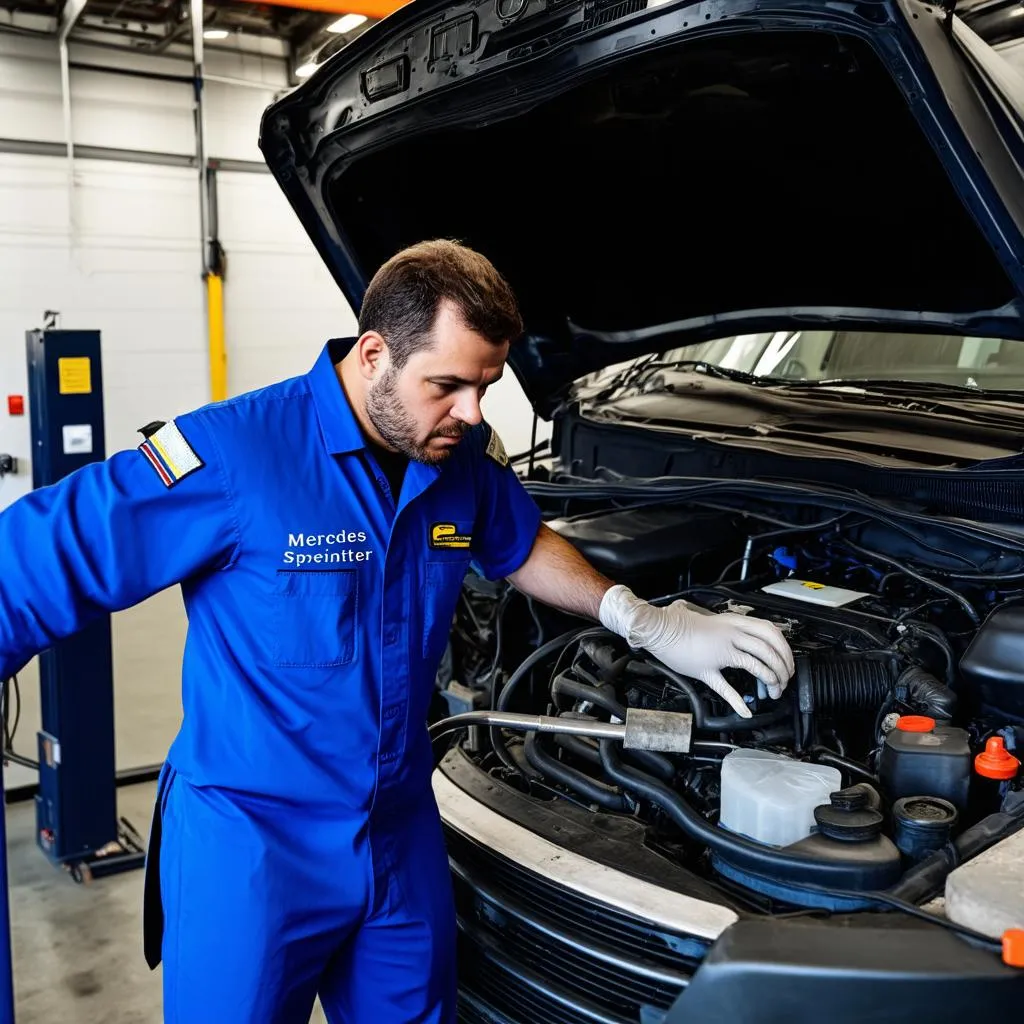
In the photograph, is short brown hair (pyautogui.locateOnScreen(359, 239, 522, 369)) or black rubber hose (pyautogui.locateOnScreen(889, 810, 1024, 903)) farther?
short brown hair (pyautogui.locateOnScreen(359, 239, 522, 369))

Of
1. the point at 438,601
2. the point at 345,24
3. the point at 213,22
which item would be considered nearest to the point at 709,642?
the point at 438,601

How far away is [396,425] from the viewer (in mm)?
1590

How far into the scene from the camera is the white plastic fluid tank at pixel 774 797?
4.97 feet

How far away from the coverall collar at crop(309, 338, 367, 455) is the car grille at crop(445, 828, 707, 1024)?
0.65 metres

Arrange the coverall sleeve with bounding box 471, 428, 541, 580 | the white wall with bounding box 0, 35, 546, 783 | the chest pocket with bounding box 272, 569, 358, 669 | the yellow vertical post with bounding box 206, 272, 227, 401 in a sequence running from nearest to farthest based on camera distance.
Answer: the chest pocket with bounding box 272, 569, 358, 669 < the coverall sleeve with bounding box 471, 428, 541, 580 < the white wall with bounding box 0, 35, 546, 783 < the yellow vertical post with bounding box 206, 272, 227, 401

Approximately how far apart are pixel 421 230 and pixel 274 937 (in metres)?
1.63

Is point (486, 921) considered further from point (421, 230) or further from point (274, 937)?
point (421, 230)

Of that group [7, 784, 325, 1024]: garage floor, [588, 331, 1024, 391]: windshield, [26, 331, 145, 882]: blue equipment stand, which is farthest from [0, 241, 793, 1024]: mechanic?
[26, 331, 145, 882]: blue equipment stand

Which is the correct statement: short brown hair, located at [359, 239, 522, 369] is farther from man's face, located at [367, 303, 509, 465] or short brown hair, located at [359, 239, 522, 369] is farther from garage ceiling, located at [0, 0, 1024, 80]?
garage ceiling, located at [0, 0, 1024, 80]

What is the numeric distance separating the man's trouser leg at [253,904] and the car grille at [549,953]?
8.3 inches

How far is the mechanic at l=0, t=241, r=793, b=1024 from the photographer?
1498 millimetres

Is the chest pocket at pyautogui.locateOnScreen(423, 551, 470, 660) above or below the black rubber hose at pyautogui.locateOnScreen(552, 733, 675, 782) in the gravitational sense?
above

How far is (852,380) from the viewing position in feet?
8.60

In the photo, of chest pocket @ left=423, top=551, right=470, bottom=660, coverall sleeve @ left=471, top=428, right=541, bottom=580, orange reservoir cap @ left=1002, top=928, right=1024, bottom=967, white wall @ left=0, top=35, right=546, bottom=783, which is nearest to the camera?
orange reservoir cap @ left=1002, top=928, right=1024, bottom=967
